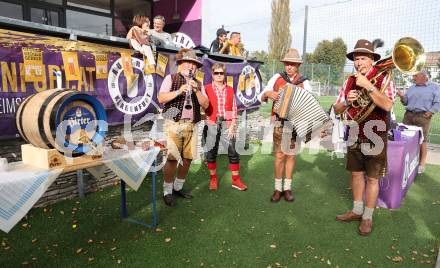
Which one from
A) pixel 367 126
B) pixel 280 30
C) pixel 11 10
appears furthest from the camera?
pixel 280 30

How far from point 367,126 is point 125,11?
812cm

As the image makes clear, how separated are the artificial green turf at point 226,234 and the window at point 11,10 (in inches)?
195

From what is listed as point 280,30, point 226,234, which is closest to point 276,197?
point 226,234

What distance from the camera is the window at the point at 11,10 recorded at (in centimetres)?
686

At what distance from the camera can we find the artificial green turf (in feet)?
10.4

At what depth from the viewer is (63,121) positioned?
2584 mm

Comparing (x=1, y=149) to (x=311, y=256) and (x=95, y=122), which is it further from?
(x=311, y=256)

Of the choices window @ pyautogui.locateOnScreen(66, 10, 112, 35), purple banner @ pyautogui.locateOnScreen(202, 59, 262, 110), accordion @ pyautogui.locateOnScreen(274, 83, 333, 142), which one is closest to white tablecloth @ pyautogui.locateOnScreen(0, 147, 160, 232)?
accordion @ pyautogui.locateOnScreen(274, 83, 333, 142)

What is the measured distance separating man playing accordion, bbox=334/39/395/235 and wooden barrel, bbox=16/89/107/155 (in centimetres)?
268

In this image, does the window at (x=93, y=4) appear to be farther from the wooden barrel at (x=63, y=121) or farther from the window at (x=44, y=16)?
the wooden barrel at (x=63, y=121)

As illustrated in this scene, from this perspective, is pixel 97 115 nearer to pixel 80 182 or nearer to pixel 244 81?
pixel 80 182

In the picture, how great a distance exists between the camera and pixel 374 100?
3324 millimetres

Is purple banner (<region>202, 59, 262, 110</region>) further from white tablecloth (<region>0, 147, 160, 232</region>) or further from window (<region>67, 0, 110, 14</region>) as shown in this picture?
white tablecloth (<region>0, 147, 160, 232</region>)

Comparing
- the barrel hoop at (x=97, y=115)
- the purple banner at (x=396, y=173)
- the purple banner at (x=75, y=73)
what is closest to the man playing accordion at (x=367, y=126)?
the purple banner at (x=396, y=173)
